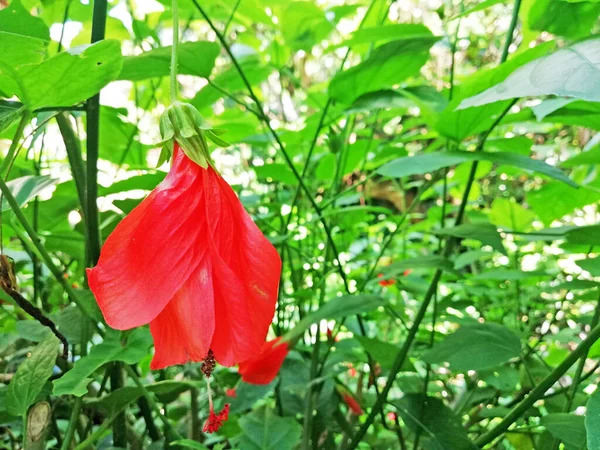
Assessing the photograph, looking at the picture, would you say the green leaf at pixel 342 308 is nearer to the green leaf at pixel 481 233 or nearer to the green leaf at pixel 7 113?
the green leaf at pixel 481 233

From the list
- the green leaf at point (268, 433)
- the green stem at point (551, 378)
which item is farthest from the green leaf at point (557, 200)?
the green leaf at point (268, 433)

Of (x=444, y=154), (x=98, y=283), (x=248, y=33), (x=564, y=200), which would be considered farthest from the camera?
(x=248, y=33)

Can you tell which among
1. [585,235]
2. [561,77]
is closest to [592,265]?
[585,235]

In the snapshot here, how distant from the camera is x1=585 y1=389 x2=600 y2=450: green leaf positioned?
0.27 meters

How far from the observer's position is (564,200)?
62 cm

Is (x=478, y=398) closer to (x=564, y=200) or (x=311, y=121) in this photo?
(x=564, y=200)

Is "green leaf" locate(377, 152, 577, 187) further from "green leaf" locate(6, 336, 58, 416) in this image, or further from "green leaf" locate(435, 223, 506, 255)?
"green leaf" locate(6, 336, 58, 416)

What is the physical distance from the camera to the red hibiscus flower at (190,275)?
0.28m

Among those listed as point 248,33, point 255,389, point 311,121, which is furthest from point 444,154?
point 248,33

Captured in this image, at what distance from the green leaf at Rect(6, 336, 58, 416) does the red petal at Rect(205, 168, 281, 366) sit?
15 cm

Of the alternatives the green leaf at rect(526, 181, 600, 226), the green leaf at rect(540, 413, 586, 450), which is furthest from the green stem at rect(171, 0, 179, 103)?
the green leaf at rect(526, 181, 600, 226)

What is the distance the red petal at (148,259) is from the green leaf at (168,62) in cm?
17

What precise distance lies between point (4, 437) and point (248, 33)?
652mm

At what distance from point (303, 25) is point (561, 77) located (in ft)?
1.44
